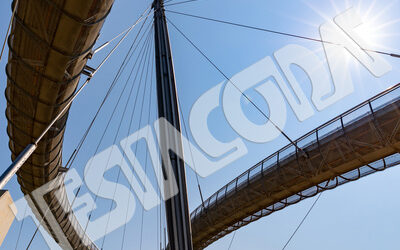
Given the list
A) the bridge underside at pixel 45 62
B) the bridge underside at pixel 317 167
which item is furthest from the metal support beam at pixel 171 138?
the bridge underside at pixel 317 167

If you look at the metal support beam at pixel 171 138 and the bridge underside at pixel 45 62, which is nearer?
the metal support beam at pixel 171 138

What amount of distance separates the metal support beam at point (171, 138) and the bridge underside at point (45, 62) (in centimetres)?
271

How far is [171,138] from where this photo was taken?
8.45m

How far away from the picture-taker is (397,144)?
11.5 meters

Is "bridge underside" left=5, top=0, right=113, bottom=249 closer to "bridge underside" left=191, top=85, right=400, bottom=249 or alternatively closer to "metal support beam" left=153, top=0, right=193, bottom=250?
"metal support beam" left=153, top=0, right=193, bottom=250

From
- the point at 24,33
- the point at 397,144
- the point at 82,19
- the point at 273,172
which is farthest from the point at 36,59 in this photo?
the point at 397,144

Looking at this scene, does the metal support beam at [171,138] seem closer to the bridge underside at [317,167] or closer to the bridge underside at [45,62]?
the bridge underside at [45,62]

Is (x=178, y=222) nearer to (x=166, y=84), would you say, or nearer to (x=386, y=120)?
(x=166, y=84)

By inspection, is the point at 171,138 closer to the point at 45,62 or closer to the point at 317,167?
the point at 45,62

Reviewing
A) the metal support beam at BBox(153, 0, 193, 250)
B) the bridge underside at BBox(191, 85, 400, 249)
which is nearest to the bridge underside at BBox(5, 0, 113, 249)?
the metal support beam at BBox(153, 0, 193, 250)

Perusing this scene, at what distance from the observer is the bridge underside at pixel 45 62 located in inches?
291

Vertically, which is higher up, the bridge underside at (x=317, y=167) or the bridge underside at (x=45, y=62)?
the bridge underside at (x=45, y=62)

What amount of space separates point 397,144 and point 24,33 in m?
15.4

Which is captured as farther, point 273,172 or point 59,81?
point 273,172
